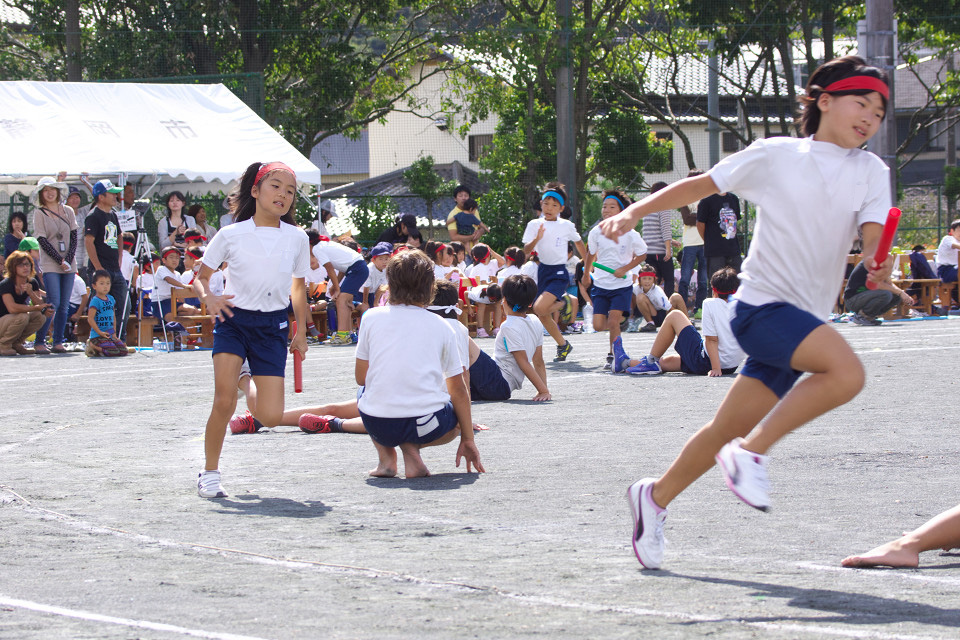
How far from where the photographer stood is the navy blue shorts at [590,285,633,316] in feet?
39.8

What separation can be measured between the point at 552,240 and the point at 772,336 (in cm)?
889

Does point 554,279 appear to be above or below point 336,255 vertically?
below

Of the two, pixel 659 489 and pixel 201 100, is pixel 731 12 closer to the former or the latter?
pixel 201 100

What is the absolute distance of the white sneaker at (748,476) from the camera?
147 inches

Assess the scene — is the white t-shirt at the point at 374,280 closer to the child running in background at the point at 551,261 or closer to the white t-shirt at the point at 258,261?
the child running in background at the point at 551,261

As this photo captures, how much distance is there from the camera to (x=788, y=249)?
4.02 m

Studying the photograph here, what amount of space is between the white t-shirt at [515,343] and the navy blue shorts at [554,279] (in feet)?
10.1

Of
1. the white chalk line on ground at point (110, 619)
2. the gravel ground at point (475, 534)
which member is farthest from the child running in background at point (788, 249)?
the white chalk line on ground at point (110, 619)

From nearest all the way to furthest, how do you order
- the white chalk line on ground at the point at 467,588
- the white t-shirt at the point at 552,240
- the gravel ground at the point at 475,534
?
the white chalk line on ground at the point at 467,588 < the gravel ground at the point at 475,534 < the white t-shirt at the point at 552,240

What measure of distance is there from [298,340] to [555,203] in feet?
22.7

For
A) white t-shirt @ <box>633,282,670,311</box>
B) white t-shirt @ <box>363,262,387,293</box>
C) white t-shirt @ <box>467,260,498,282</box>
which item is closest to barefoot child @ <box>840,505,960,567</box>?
white t-shirt @ <box>363,262,387,293</box>

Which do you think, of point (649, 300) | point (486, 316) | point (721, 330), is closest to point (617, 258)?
point (721, 330)

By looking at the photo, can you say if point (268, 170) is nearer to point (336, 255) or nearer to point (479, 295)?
point (479, 295)

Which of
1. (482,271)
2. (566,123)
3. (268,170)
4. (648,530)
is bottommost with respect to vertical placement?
(648,530)
